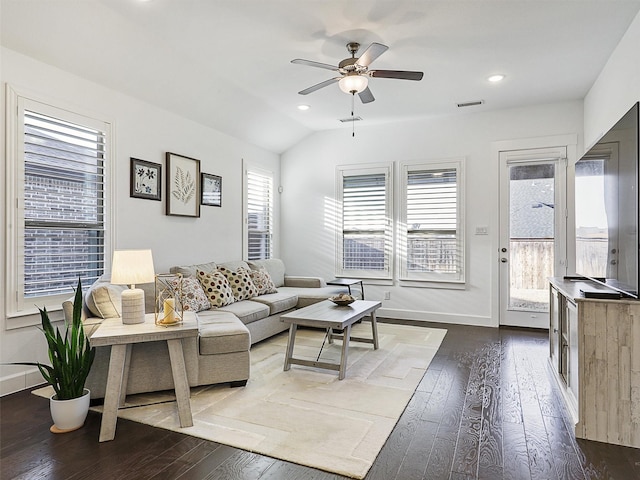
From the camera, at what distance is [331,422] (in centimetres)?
259

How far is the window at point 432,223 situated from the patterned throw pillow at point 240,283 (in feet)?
7.60

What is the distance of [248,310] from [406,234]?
9.12 ft

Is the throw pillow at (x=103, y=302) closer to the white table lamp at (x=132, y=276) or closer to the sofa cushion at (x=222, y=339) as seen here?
the white table lamp at (x=132, y=276)

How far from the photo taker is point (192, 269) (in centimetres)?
446

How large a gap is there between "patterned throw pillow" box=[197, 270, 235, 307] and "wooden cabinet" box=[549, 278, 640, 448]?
10.6ft

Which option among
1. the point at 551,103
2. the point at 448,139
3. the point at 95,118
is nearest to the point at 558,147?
the point at 551,103

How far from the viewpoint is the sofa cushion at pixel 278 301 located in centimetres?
464

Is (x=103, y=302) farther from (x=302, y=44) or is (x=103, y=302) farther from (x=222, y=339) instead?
(x=302, y=44)

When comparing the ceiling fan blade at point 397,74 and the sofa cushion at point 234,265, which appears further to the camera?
the sofa cushion at point 234,265

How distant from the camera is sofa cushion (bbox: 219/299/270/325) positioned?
4.08 meters

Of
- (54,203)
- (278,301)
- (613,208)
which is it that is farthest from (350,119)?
(54,203)

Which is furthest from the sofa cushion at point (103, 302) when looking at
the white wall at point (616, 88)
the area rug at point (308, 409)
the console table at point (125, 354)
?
the white wall at point (616, 88)

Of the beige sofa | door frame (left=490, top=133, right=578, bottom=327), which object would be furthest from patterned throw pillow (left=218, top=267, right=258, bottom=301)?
door frame (left=490, top=133, right=578, bottom=327)

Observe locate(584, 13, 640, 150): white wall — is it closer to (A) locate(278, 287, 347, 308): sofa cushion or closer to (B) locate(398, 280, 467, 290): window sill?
(B) locate(398, 280, 467, 290): window sill
